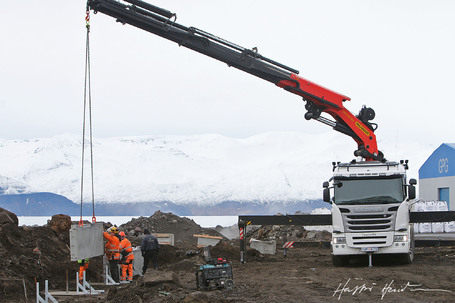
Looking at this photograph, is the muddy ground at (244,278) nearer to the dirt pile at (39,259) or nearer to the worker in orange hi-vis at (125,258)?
the dirt pile at (39,259)

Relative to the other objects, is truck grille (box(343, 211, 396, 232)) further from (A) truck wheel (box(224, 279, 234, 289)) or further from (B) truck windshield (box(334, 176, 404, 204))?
(A) truck wheel (box(224, 279, 234, 289))

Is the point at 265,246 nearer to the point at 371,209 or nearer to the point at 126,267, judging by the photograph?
the point at 371,209

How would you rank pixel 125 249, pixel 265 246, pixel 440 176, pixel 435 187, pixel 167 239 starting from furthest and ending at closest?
1. pixel 435 187
2. pixel 440 176
3. pixel 167 239
4. pixel 265 246
5. pixel 125 249

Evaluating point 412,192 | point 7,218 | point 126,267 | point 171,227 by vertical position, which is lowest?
point 126,267

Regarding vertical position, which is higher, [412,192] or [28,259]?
[412,192]

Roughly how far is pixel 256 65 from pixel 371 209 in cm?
572

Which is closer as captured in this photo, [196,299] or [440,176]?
[196,299]

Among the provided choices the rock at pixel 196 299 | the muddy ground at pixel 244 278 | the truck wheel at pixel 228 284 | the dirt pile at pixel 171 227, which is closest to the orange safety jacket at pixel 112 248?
the muddy ground at pixel 244 278

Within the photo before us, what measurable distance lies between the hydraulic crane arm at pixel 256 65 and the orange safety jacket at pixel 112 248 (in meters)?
6.16

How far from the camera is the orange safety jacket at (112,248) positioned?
645 inches

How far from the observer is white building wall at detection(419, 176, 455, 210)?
4012 centimetres

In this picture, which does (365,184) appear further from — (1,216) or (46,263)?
(1,216)

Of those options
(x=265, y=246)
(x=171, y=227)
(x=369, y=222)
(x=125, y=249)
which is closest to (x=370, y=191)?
(x=369, y=222)

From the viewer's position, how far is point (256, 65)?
718 inches
